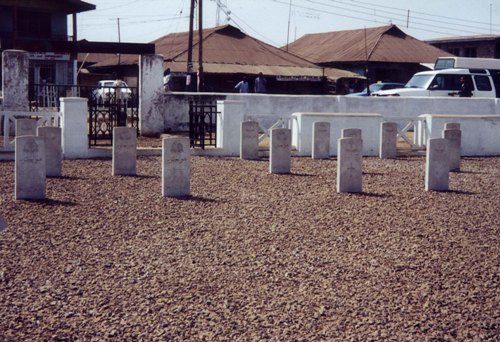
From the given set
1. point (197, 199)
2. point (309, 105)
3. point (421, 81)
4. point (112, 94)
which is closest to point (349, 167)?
point (197, 199)

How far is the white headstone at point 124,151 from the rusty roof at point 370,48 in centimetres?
3575

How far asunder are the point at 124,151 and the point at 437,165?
5666 mm

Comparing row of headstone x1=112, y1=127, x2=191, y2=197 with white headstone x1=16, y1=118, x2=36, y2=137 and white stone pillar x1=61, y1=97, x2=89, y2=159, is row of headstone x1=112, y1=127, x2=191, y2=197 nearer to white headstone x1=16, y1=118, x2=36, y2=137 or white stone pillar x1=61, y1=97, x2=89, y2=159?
white headstone x1=16, y1=118, x2=36, y2=137

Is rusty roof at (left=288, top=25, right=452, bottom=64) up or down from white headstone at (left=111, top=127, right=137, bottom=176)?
up

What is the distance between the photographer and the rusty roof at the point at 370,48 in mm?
50438

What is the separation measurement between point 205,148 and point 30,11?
33.7 metres

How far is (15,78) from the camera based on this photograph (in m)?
20.9

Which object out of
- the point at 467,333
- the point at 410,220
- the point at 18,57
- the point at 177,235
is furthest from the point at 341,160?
the point at 18,57

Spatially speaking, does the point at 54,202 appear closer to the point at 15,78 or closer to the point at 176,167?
the point at 176,167

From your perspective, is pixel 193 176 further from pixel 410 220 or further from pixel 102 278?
pixel 102 278

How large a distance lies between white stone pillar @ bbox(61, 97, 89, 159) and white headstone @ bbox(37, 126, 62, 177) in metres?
3.17

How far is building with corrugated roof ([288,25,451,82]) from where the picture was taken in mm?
50031

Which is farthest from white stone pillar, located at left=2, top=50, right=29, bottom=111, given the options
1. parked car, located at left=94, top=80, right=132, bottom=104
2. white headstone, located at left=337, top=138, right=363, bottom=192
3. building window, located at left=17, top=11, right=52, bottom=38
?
building window, located at left=17, top=11, right=52, bottom=38

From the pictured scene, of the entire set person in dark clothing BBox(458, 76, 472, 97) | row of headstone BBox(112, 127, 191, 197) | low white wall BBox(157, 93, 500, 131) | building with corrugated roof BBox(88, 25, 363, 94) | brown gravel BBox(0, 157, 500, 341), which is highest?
building with corrugated roof BBox(88, 25, 363, 94)
